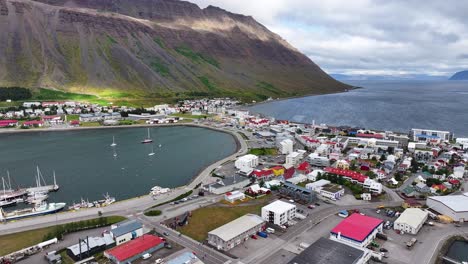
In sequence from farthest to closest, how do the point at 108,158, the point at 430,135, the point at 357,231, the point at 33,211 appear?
the point at 430,135 < the point at 108,158 < the point at 33,211 < the point at 357,231

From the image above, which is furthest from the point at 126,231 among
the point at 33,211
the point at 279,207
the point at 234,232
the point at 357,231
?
the point at 357,231

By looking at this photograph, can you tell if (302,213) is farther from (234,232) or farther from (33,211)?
(33,211)

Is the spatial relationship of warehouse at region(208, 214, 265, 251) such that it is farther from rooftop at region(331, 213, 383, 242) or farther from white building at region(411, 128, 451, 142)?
white building at region(411, 128, 451, 142)

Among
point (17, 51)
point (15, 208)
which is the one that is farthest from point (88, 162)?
point (17, 51)

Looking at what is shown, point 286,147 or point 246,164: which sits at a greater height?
point 286,147

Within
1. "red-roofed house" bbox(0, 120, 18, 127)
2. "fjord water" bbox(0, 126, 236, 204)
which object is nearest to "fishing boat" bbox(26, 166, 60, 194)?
"fjord water" bbox(0, 126, 236, 204)

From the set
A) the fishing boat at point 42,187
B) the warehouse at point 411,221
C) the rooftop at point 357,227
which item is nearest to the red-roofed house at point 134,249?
the rooftop at point 357,227

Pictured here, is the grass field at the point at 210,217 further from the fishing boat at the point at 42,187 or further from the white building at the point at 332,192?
the fishing boat at the point at 42,187

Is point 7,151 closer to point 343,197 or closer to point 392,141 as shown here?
point 343,197
